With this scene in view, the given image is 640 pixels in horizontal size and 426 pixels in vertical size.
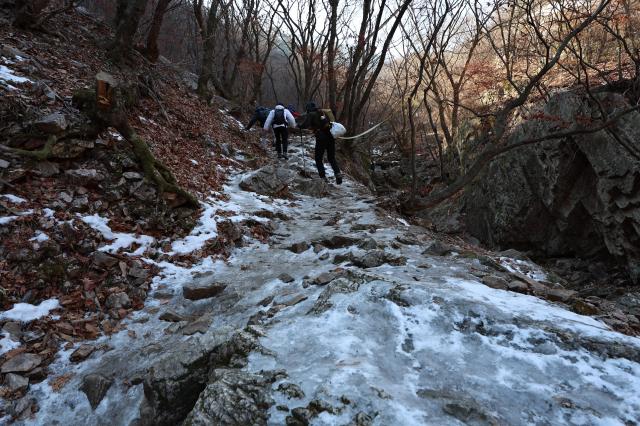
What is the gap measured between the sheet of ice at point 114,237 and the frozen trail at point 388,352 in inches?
24.8

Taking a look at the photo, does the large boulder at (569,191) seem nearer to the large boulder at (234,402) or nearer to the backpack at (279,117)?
the backpack at (279,117)

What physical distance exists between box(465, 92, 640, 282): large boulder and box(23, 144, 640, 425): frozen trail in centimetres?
608

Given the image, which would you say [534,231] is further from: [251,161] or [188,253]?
[188,253]

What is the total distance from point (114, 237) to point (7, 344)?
1.92 m

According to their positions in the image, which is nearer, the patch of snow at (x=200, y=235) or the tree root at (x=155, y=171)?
the patch of snow at (x=200, y=235)

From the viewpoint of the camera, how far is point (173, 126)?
32.7ft

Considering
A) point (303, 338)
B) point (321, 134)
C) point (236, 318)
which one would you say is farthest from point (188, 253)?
point (321, 134)

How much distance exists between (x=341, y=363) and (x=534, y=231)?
36.4 feet

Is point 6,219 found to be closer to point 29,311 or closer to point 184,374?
point 29,311

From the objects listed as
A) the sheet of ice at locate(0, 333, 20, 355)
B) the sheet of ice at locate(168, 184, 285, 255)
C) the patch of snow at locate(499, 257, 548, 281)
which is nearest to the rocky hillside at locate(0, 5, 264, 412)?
the sheet of ice at locate(0, 333, 20, 355)

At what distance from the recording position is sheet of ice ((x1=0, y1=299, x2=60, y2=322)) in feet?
12.4

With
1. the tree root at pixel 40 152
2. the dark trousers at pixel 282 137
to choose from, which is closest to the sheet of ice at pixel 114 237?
the tree root at pixel 40 152

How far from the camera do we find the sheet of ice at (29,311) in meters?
3.77

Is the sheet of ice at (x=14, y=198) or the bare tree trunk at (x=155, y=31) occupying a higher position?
the bare tree trunk at (x=155, y=31)
